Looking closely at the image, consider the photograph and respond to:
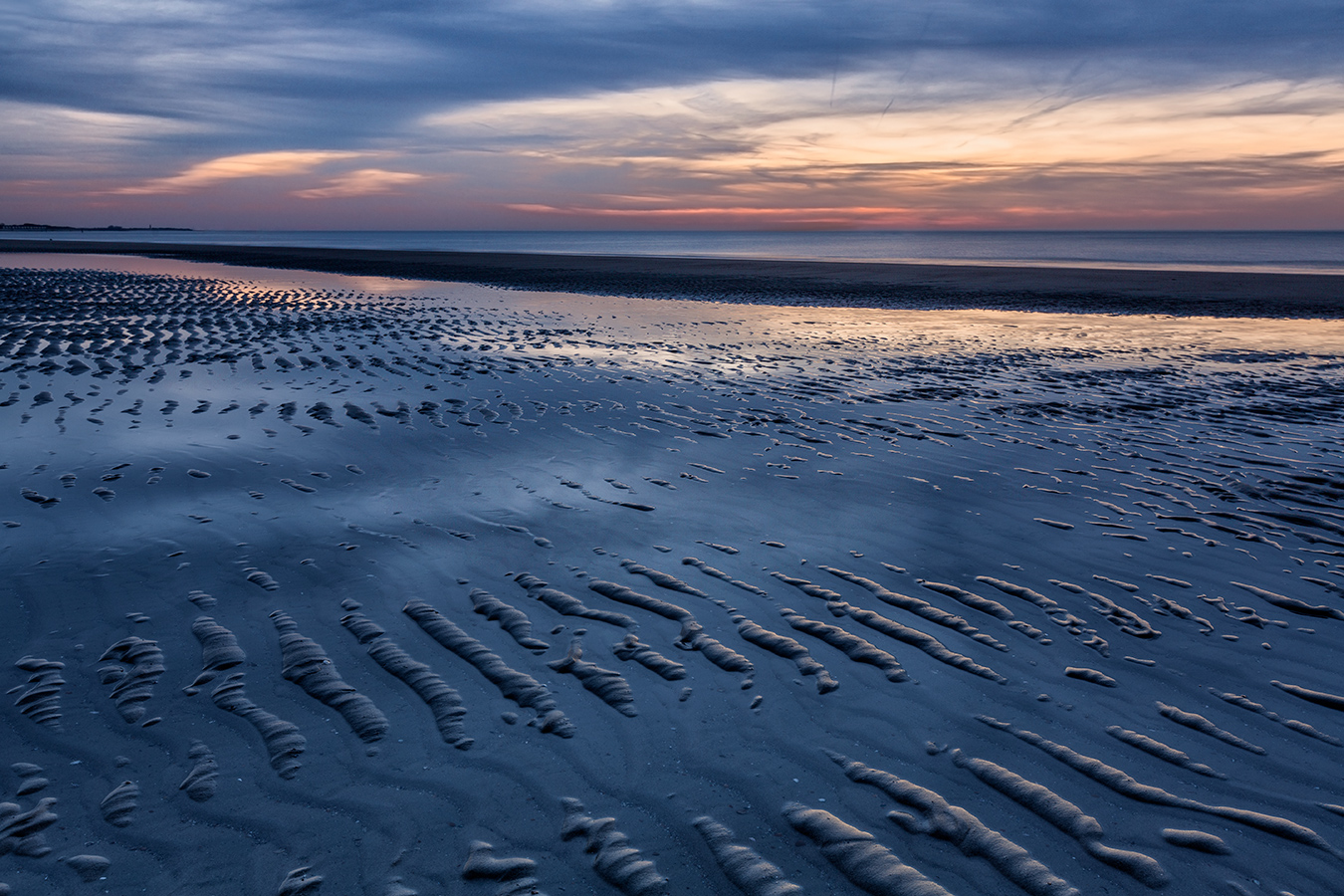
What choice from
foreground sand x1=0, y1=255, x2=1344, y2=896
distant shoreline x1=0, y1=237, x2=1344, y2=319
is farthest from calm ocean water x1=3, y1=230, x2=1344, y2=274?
foreground sand x1=0, y1=255, x2=1344, y2=896

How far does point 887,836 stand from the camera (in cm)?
286

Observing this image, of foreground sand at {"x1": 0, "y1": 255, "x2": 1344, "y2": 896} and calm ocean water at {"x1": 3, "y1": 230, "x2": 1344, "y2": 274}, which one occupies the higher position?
calm ocean water at {"x1": 3, "y1": 230, "x2": 1344, "y2": 274}

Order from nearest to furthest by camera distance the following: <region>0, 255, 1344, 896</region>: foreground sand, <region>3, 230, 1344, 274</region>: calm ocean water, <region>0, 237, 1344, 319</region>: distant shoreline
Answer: <region>0, 255, 1344, 896</region>: foreground sand → <region>0, 237, 1344, 319</region>: distant shoreline → <region>3, 230, 1344, 274</region>: calm ocean water

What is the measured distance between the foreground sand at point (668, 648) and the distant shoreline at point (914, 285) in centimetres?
1714

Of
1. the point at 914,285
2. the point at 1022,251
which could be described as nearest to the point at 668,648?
the point at 914,285

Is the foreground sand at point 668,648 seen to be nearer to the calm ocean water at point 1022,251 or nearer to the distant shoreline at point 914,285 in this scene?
the distant shoreline at point 914,285

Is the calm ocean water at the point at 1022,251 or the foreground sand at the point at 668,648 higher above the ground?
the calm ocean water at the point at 1022,251

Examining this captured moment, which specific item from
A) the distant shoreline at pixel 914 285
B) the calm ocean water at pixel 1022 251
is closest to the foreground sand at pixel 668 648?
the distant shoreline at pixel 914 285

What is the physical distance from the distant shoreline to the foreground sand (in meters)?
17.1

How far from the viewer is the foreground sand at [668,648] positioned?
111 inches

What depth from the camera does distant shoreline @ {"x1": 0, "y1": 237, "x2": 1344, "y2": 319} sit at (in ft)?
83.7

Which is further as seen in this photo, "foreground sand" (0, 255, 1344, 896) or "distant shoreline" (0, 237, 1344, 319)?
"distant shoreline" (0, 237, 1344, 319)

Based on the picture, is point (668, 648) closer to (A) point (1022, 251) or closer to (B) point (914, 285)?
(B) point (914, 285)

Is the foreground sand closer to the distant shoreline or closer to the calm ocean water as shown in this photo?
the distant shoreline
